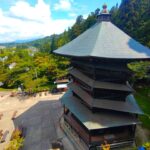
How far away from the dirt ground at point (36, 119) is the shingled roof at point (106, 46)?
873cm

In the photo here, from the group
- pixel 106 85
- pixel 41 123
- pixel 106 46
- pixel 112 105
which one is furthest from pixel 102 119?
pixel 41 123

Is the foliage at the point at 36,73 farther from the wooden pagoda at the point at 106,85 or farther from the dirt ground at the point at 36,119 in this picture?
the wooden pagoda at the point at 106,85

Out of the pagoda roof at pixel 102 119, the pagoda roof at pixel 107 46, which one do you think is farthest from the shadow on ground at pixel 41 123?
the pagoda roof at pixel 107 46

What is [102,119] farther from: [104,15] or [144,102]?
[144,102]

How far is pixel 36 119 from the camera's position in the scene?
80.3 ft

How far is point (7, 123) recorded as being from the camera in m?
24.1

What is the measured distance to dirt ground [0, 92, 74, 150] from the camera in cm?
1886

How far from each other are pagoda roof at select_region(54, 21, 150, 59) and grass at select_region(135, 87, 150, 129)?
9571 mm

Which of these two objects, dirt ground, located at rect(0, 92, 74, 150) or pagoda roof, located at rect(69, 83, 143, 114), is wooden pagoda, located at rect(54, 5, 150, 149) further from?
dirt ground, located at rect(0, 92, 74, 150)

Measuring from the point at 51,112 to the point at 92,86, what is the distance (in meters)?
12.9

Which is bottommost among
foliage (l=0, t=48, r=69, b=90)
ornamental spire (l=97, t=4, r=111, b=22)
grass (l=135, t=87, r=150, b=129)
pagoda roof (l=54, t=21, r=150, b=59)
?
grass (l=135, t=87, r=150, b=129)

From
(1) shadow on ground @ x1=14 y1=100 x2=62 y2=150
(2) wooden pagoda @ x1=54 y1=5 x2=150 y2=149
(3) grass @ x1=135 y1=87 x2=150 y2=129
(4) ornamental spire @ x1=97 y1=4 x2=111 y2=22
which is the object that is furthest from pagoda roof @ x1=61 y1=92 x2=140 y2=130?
(4) ornamental spire @ x1=97 y1=4 x2=111 y2=22

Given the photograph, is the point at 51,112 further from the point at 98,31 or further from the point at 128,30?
the point at 128,30

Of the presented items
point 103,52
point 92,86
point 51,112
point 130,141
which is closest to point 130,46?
point 103,52
